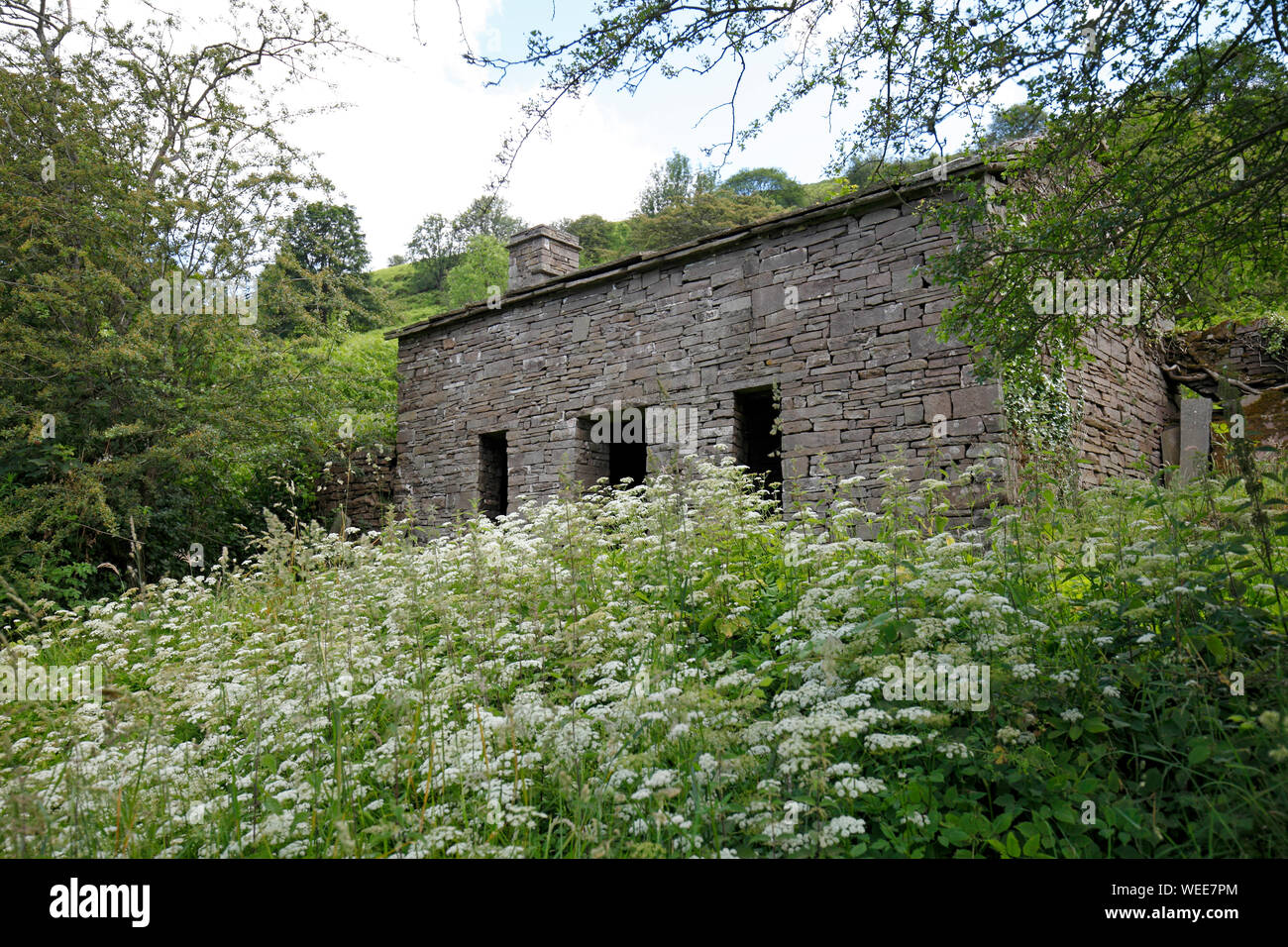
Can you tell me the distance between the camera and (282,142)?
43.4 feet

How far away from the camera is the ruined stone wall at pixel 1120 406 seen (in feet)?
30.2

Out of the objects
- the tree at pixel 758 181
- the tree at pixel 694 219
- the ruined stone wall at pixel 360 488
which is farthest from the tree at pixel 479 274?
the ruined stone wall at pixel 360 488

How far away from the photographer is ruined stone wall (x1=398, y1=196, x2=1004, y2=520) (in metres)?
8.56

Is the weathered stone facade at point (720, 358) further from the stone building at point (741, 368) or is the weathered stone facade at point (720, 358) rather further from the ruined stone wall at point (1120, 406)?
the ruined stone wall at point (1120, 406)

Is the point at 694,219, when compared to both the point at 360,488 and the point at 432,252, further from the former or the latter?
the point at 360,488

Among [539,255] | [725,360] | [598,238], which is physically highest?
[598,238]

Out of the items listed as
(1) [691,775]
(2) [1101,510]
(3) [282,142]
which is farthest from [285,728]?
(3) [282,142]

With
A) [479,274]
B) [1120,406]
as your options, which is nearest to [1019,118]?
[1120,406]

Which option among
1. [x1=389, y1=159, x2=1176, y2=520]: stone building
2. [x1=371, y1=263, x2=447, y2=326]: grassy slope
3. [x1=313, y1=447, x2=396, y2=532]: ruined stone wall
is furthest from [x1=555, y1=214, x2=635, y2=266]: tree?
[x1=389, y1=159, x2=1176, y2=520]: stone building

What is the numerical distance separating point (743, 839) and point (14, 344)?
39.5 feet

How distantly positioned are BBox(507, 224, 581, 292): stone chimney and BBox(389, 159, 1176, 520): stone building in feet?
0.12

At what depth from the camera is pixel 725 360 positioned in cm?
1010

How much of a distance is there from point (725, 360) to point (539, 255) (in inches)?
183

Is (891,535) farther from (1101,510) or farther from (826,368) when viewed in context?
(826,368)
